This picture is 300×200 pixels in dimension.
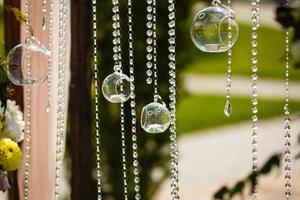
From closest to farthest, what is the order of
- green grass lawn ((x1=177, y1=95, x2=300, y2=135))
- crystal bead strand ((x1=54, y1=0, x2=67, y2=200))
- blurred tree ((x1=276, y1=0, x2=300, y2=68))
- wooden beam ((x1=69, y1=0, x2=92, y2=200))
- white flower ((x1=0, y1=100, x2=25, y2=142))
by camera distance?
blurred tree ((x1=276, y1=0, x2=300, y2=68)) → white flower ((x1=0, y1=100, x2=25, y2=142)) → crystal bead strand ((x1=54, y1=0, x2=67, y2=200)) → wooden beam ((x1=69, y1=0, x2=92, y2=200)) → green grass lawn ((x1=177, y1=95, x2=300, y2=135))

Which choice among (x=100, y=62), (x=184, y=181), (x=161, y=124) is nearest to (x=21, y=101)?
(x=161, y=124)

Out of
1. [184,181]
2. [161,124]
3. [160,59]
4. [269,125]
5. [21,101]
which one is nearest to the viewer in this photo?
[161,124]

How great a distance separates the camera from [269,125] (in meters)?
10.1

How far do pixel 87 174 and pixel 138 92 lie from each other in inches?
63.9

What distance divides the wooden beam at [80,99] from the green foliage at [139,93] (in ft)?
4.60

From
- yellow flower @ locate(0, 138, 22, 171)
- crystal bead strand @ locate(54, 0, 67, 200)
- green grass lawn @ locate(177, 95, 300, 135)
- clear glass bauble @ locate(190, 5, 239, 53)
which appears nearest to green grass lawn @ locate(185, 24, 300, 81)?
green grass lawn @ locate(177, 95, 300, 135)

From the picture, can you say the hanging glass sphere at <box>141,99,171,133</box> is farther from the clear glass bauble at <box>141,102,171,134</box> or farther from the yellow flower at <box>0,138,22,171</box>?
the yellow flower at <box>0,138,22,171</box>

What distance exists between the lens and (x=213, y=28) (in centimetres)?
248

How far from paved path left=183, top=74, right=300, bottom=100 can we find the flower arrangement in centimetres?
859

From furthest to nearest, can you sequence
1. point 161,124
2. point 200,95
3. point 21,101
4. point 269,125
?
1. point 200,95
2. point 269,125
3. point 21,101
4. point 161,124

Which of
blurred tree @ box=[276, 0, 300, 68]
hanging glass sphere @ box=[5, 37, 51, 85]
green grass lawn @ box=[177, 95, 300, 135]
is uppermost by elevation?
blurred tree @ box=[276, 0, 300, 68]

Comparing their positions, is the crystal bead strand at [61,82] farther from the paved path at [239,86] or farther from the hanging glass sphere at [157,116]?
the paved path at [239,86]

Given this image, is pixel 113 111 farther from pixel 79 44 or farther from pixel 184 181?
pixel 184 181

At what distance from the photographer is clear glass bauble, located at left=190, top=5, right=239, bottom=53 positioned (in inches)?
97.4
